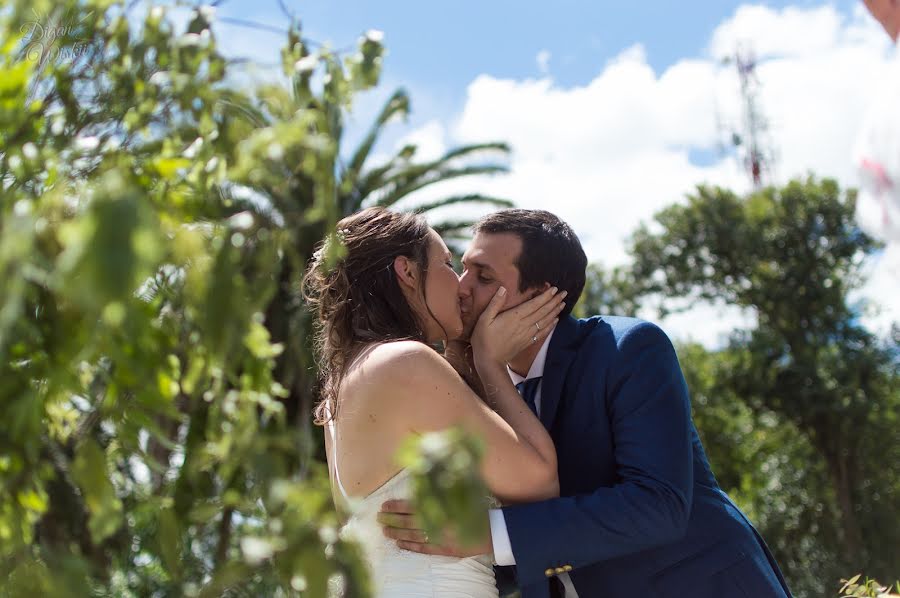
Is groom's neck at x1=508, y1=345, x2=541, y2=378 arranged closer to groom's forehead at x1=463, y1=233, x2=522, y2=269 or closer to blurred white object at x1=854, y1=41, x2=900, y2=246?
groom's forehead at x1=463, y1=233, x2=522, y2=269

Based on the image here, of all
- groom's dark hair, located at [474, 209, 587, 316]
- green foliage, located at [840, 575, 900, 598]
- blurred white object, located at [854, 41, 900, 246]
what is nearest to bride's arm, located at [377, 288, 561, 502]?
groom's dark hair, located at [474, 209, 587, 316]

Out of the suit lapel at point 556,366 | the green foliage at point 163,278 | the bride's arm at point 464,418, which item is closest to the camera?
the green foliage at point 163,278

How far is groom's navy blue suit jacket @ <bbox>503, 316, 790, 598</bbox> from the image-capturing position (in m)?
3.09

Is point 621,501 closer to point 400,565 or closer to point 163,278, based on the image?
point 400,565

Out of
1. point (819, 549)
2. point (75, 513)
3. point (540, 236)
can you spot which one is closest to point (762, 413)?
point (819, 549)

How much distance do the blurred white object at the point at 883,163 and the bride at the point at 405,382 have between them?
1575 millimetres

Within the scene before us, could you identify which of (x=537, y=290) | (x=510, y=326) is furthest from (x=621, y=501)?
(x=537, y=290)

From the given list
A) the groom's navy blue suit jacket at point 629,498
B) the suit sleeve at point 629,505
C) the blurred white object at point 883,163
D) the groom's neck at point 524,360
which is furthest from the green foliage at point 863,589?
the blurred white object at point 883,163

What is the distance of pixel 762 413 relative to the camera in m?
25.1

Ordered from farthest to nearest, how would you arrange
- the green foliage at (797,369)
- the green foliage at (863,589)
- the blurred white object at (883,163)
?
1. the green foliage at (797,369)
2. the green foliage at (863,589)
3. the blurred white object at (883,163)

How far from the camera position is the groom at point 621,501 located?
10.1ft

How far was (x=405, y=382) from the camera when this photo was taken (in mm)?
2980

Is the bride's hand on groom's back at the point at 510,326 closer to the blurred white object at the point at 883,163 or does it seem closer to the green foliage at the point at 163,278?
the green foliage at the point at 163,278

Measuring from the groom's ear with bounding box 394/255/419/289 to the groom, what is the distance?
0.64 metres
